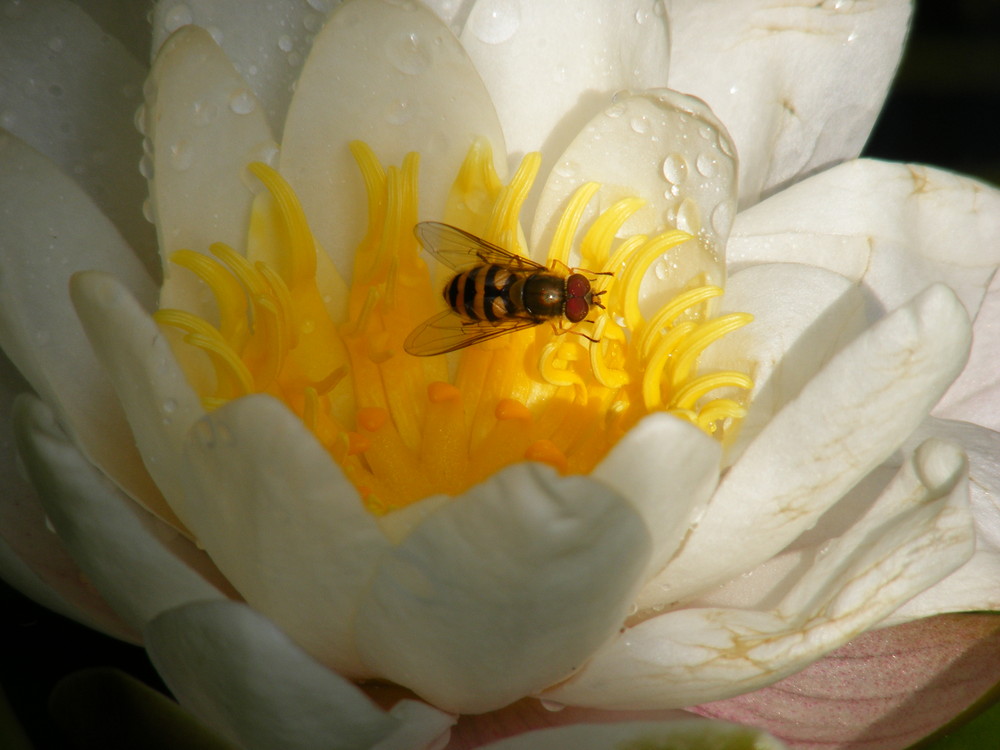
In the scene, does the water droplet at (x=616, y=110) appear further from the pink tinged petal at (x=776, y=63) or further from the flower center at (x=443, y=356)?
the pink tinged petal at (x=776, y=63)

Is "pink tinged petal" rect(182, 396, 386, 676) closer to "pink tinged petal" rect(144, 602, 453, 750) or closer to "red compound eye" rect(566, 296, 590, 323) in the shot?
"pink tinged petal" rect(144, 602, 453, 750)

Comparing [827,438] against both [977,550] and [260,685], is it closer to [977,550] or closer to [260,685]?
[977,550]

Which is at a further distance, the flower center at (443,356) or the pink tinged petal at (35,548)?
the flower center at (443,356)

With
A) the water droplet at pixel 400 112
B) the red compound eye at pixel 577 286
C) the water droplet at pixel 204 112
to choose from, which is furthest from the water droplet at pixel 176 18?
the red compound eye at pixel 577 286

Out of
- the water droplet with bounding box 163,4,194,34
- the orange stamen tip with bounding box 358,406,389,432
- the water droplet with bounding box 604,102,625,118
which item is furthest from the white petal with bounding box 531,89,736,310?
the water droplet with bounding box 163,4,194,34

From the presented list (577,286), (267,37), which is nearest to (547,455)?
(577,286)

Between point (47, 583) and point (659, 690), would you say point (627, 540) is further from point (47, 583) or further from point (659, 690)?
point (47, 583)
